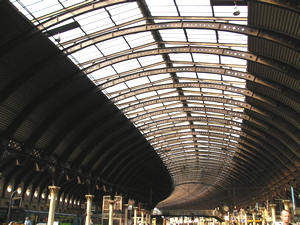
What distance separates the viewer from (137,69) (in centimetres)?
3422

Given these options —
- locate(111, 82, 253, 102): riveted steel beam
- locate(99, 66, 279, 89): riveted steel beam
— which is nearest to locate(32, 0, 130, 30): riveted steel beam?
locate(99, 66, 279, 89): riveted steel beam

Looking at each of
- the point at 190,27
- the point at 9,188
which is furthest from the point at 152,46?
the point at 9,188

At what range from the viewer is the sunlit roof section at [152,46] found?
2325 centimetres

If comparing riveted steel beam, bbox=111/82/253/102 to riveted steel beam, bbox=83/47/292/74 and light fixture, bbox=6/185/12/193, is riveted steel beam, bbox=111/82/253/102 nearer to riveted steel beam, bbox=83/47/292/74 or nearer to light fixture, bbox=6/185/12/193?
riveted steel beam, bbox=83/47/292/74

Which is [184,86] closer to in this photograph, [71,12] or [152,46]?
[152,46]

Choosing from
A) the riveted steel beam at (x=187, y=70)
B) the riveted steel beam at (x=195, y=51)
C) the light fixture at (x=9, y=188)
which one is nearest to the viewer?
the riveted steel beam at (x=195, y=51)

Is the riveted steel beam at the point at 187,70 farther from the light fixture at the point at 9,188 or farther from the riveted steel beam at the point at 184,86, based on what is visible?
the light fixture at the point at 9,188

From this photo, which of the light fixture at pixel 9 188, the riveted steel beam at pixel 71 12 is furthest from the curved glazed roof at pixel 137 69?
the light fixture at pixel 9 188

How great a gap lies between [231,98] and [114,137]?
60.1 feet

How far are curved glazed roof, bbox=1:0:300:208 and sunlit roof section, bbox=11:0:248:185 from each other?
91mm

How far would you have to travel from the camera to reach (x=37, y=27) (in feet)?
76.3

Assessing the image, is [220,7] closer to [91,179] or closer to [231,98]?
[231,98]

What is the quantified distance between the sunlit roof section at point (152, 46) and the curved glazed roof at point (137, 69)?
9 centimetres

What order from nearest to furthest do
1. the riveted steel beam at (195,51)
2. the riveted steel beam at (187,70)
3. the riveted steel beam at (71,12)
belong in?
1. the riveted steel beam at (71,12)
2. the riveted steel beam at (195,51)
3. the riveted steel beam at (187,70)
